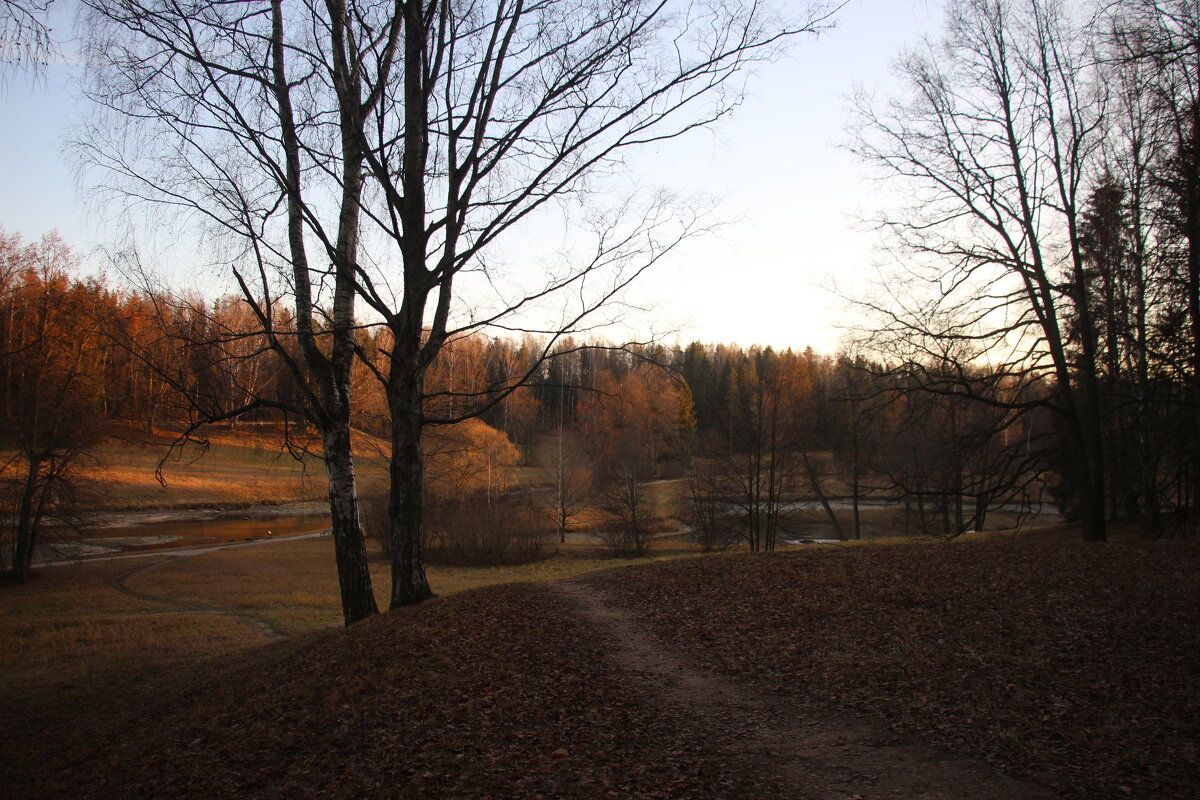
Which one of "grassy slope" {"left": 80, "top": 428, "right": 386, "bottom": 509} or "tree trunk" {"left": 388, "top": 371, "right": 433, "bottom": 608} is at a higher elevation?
"tree trunk" {"left": 388, "top": 371, "right": 433, "bottom": 608}

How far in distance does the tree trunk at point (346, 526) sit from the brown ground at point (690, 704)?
1286mm

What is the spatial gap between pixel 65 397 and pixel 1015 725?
28.9m

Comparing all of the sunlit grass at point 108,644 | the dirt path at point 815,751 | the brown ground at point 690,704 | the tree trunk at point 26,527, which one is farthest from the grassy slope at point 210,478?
the dirt path at point 815,751

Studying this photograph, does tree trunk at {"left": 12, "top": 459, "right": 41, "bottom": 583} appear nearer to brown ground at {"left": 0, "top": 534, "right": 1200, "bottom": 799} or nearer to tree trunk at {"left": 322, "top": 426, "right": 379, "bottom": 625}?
brown ground at {"left": 0, "top": 534, "right": 1200, "bottom": 799}

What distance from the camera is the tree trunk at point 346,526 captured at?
1022 centimetres

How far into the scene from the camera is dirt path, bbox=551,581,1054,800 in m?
4.09

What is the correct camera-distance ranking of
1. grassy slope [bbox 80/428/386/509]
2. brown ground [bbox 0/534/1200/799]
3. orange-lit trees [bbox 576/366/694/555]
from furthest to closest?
grassy slope [bbox 80/428/386/509] → orange-lit trees [bbox 576/366/694/555] → brown ground [bbox 0/534/1200/799]

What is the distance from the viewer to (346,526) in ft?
33.6

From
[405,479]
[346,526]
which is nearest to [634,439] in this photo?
[346,526]

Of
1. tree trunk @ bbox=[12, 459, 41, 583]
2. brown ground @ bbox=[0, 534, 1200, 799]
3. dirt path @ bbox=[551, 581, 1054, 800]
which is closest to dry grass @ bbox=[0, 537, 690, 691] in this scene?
tree trunk @ bbox=[12, 459, 41, 583]

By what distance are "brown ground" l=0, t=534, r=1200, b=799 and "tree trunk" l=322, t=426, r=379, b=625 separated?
129cm

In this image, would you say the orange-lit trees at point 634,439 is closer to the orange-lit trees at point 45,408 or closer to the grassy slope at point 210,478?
the grassy slope at point 210,478

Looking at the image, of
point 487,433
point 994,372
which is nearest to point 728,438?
point 487,433

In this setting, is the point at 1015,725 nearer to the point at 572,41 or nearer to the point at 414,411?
the point at 414,411
